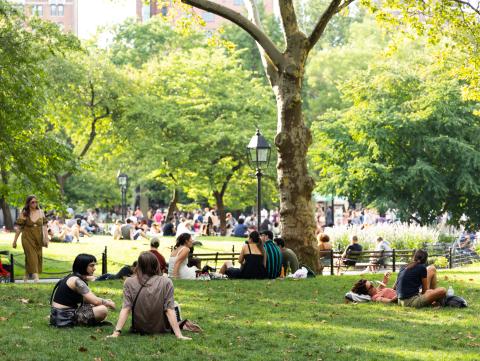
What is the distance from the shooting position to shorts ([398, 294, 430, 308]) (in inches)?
579

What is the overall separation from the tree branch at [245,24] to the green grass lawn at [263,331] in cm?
661

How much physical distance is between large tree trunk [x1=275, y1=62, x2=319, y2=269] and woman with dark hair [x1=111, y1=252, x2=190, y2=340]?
11.4m

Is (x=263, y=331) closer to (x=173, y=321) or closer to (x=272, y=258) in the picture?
(x=173, y=321)

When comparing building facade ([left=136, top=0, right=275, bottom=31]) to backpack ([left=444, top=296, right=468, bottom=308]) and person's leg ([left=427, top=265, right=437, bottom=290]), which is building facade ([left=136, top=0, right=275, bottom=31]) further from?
backpack ([left=444, top=296, right=468, bottom=308])

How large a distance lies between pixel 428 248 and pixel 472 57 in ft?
20.9

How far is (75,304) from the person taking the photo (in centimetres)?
1172

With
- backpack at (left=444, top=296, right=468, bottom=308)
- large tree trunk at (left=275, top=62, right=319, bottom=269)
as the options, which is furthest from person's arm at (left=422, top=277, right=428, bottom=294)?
large tree trunk at (left=275, top=62, right=319, bottom=269)

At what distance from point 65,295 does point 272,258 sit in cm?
859

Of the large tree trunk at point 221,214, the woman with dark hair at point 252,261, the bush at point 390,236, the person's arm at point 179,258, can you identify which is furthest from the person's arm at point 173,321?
the large tree trunk at point 221,214

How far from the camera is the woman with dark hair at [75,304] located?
11430 mm

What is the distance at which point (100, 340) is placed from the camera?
10.6 m

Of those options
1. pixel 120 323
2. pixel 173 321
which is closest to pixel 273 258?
pixel 173 321

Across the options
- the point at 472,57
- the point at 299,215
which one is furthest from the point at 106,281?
the point at 472,57

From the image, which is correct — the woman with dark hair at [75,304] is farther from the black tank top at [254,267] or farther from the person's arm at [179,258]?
the black tank top at [254,267]
